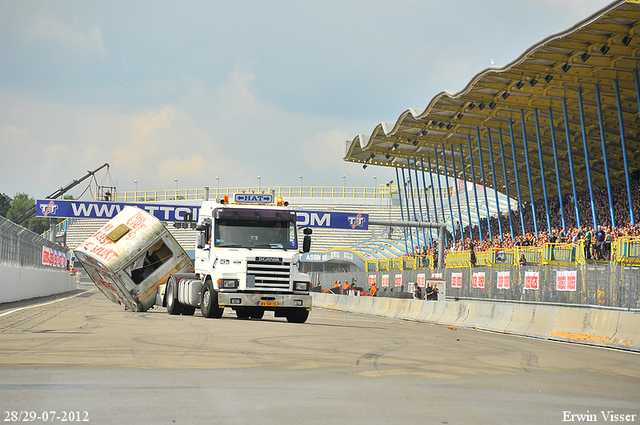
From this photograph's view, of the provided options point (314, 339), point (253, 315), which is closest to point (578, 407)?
point (314, 339)

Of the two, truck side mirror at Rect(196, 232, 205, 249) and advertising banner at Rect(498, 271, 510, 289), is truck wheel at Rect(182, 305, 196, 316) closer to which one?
truck side mirror at Rect(196, 232, 205, 249)

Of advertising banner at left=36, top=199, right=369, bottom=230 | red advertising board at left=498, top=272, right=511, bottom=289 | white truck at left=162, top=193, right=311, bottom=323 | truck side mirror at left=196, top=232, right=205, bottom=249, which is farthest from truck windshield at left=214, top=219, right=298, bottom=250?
advertising banner at left=36, top=199, right=369, bottom=230

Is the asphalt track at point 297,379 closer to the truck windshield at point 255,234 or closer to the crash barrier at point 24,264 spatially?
the truck windshield at point 255,234

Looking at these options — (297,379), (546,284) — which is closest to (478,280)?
(546,284)

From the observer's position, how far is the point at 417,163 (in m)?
64.9

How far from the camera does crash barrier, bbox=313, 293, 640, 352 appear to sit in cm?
1670

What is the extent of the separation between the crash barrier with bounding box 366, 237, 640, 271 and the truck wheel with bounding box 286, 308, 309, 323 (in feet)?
28.8

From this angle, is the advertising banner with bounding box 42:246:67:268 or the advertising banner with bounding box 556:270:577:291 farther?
the advertising banner with bounding box 42:246:67:268

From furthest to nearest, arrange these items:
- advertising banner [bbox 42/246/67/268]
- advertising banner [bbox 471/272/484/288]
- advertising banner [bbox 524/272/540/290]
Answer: advertising banner [bbox 42/246/67/268]
advertising banner [bbox 471/272/484/288]
advertising banner [bbox 524/272/540/290]

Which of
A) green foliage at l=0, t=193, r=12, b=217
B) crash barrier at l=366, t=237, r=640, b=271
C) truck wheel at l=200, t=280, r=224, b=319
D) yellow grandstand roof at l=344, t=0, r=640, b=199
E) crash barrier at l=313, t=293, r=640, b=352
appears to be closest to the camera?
crash barrier at l=313, t=293, r=640, b=352

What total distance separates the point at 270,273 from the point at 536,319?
22.8 feet

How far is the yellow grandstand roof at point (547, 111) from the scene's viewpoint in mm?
32969

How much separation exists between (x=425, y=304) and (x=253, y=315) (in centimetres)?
735

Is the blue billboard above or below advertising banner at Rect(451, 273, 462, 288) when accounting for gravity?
above
